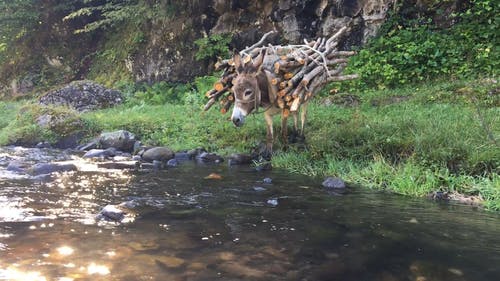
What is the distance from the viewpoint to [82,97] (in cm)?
1712

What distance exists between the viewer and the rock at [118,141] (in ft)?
36.6

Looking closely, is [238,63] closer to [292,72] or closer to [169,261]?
[292,72]

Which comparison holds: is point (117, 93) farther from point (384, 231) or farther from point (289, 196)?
point (384, 231)

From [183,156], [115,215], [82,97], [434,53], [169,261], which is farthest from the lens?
[82,97]

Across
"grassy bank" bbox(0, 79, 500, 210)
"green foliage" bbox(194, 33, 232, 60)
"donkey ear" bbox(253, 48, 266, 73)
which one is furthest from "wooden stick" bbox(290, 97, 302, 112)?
"green foliage" bbox(194, 33, 232, 60)

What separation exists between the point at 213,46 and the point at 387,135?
11.7 m

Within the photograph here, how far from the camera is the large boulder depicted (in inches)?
661

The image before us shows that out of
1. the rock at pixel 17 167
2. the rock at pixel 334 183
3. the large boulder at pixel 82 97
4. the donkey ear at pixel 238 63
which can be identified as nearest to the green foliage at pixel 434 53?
the donkey ear at pixel 238 63

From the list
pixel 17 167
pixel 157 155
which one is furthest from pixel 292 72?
pixel 17 167

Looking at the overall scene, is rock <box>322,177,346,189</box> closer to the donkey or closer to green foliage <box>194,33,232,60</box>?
the donkey

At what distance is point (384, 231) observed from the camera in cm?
473

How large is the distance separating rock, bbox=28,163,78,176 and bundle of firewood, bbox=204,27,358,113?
9.80 feet

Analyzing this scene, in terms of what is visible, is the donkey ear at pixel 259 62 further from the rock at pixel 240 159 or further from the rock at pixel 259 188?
the rock at pixel 259 188

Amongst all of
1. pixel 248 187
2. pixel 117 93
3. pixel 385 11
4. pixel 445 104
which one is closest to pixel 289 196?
pixel 248 187
